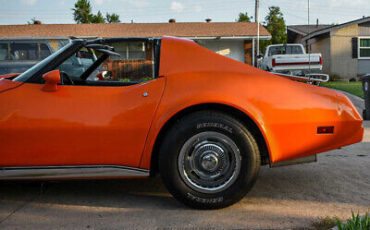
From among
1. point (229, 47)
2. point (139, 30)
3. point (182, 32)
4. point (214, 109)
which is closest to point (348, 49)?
point (229, 47)

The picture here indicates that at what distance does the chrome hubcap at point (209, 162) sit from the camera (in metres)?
2.83

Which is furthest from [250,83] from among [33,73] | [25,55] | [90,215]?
[25,55]

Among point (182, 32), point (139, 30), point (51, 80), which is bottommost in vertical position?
point (51, 80)

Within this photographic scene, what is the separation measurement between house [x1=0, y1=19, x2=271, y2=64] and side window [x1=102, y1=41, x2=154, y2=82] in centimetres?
2158

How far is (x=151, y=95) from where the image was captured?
2.87 m

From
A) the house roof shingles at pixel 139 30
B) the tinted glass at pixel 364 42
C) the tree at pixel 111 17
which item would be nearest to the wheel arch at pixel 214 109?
the house roof shingles at pixel 139 30

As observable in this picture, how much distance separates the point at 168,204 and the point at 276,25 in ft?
140

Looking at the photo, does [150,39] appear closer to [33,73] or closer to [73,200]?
[33,73]

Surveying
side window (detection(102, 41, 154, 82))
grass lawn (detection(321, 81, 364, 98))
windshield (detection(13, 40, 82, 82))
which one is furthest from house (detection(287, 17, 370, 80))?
windshield (detection(13, 40, 82, 82))

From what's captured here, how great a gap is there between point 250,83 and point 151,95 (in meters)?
0.78

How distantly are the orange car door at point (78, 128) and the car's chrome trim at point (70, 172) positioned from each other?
35mm

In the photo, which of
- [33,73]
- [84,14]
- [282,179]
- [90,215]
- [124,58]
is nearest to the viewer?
[90,215]

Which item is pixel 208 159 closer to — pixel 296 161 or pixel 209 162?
pixel 209 162

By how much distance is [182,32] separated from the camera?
2572 cm
